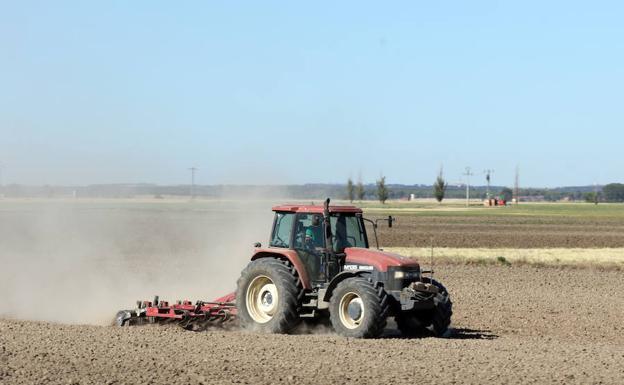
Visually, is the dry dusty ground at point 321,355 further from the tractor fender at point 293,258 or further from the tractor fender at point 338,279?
the tractor fender at point 293,258

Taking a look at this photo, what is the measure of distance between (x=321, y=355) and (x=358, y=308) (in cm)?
187

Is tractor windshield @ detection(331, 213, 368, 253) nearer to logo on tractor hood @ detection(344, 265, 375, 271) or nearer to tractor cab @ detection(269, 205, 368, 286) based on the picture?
tractor cab @ detection(269, 205, 368, 286)

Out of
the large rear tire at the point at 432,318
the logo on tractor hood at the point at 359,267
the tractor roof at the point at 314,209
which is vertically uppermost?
the tractor roof at the point at 314,209

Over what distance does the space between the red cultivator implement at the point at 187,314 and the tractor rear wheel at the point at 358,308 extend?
2439mm

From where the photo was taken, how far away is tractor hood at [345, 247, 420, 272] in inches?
633

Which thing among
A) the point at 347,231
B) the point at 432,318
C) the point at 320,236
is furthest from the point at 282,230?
the point at 432,318

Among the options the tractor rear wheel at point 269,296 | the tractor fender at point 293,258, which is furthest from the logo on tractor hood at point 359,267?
the tractor rear wheel at point 269,296

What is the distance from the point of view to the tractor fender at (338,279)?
16094 mm

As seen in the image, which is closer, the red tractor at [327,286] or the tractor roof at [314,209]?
the red tractor at [327,286]

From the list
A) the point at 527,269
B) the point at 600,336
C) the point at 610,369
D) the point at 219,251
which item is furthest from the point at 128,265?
the point at 610,369

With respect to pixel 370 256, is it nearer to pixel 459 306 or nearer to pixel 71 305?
pixel 459 306

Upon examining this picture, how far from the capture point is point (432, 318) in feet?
55.0

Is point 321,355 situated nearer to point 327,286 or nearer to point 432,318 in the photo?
point 327,286

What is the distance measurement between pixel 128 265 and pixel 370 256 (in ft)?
54.6
